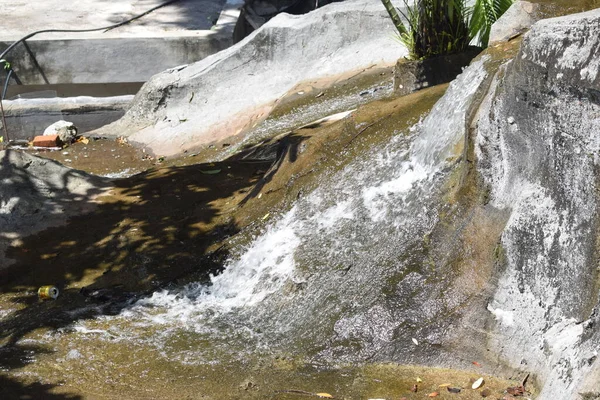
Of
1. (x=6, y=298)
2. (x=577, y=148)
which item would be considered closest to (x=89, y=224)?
(x=6, y=298)

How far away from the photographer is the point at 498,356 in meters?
5.15

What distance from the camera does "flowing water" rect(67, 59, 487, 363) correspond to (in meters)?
5.56

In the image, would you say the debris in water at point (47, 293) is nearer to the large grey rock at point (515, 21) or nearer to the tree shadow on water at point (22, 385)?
the tree shadow on water at point (22, 385)

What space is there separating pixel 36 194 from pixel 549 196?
16.1 feet

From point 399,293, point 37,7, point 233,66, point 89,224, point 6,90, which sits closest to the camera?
point 399,293

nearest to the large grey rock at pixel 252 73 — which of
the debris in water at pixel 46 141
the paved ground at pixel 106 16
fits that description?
the debris in water at pixel 46 141

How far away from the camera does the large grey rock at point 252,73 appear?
10805 mm

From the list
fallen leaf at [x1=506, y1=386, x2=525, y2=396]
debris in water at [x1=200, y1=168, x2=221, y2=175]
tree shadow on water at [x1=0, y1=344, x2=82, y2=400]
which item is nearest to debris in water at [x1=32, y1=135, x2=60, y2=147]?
debris in water at [x1=200, y1=168, x2=221, y2=175]

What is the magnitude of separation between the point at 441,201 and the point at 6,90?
920 centimetres

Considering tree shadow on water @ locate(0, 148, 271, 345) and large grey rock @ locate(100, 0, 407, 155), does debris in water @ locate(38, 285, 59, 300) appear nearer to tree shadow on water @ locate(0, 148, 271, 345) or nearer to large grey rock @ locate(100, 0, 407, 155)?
tree shadow on water @ locate(0, 148, 271, 345)

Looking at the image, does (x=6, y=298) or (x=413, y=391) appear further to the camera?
(x=6, y=298)

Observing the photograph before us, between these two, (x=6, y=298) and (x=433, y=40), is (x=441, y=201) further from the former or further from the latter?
(x=6, y=298)

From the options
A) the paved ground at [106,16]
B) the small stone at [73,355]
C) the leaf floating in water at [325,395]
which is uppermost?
the paved ground at [106,16]

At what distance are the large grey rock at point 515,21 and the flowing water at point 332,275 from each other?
61cm
